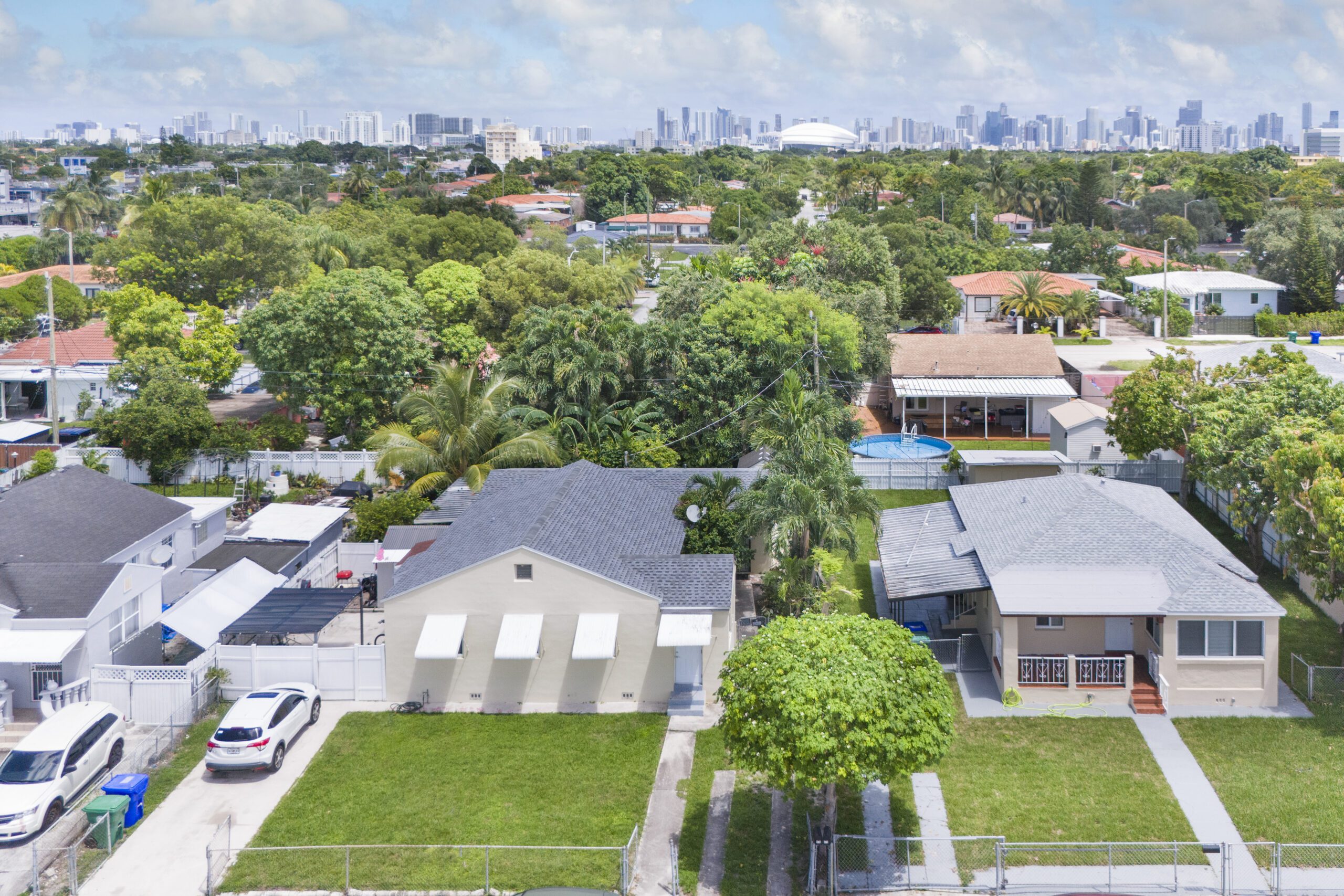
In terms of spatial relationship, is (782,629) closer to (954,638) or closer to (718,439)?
(954,638)

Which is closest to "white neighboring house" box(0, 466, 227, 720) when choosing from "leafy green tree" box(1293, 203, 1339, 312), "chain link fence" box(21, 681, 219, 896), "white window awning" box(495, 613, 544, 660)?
"chain link fence" box(21, 681, 219, 896)

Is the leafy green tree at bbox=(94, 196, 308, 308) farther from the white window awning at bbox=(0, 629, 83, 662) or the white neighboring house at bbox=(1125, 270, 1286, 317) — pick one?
the white neighboring house at bbox=(1125, 270, 1286, 317)

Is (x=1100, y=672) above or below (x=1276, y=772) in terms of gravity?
above

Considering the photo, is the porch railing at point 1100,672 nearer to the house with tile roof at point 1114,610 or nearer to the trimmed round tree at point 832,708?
Result: the house with tile roof at point 1114,610

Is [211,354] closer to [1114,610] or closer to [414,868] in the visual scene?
[414,868]

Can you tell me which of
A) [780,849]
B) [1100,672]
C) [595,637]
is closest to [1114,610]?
[1100,672]

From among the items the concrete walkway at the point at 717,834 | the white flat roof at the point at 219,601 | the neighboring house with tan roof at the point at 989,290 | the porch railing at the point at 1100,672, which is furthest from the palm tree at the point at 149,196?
the porch railing at the point at 1100,672
